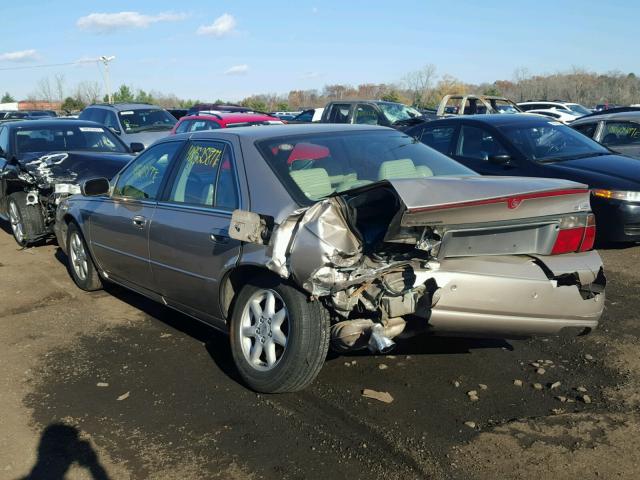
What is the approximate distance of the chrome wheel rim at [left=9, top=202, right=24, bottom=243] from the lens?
8.41m

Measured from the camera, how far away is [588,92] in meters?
51.3

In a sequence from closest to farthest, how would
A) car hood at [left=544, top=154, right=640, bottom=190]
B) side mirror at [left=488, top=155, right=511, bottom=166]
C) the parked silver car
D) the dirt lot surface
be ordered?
1. the dirt lot surface
2. the parked silver car
3. car hood at [left=544, top=154, right=640, bottom=190]
4. side mirror at [left=488, top=155, right=511, bottom=166]

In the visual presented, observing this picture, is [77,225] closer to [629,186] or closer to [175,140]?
[175,140]

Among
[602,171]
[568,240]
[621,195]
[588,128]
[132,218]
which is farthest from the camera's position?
[588,128]

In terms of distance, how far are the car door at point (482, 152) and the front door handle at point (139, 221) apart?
425 centimetres

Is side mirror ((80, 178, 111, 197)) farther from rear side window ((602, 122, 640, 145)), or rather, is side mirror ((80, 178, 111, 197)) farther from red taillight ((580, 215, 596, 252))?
rear side window ((602, 122, 640, 145))

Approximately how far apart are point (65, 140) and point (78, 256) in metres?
3.42

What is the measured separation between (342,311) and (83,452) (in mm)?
1579

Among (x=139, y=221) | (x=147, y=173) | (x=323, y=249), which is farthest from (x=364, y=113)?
(x=323, y=249)

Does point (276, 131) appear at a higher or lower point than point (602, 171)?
higher

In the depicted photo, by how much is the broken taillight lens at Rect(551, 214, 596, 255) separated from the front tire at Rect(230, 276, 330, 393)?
4.61 ft

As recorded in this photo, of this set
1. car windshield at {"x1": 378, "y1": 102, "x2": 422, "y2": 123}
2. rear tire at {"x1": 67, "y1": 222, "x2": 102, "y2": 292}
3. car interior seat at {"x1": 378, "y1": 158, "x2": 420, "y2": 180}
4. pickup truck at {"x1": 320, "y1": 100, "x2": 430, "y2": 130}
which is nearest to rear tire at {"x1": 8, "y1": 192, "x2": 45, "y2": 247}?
rear tire at {"x1": 67, "y1": 222, "x2": 102, "y2": 292}

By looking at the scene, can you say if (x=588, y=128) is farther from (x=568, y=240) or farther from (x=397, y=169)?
(x=568, y=240)

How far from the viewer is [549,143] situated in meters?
7.75
